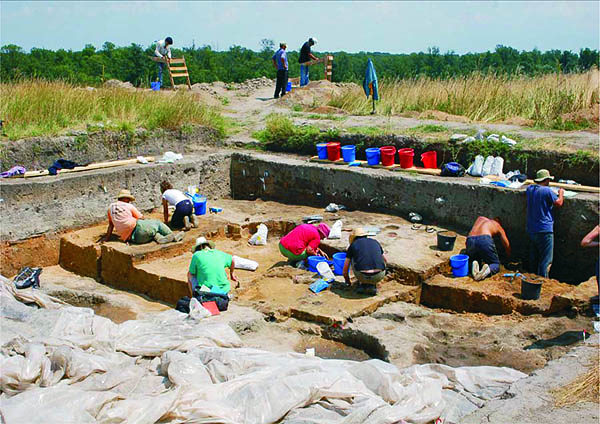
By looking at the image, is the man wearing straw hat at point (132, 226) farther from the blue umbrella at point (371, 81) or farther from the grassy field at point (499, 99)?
the grassy field at point (499, 99)

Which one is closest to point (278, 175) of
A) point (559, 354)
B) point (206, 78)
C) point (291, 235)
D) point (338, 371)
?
point (291, 235)

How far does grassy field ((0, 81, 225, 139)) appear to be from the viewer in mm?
13000

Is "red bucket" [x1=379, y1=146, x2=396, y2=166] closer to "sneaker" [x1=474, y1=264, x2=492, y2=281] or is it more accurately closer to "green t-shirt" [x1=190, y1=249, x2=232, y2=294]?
"sneaker" [x1=474, y1=264, x2=492, y2=281]

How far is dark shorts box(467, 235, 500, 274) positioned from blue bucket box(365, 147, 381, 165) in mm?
3423

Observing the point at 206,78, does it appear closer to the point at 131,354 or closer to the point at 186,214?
the point at 186,214

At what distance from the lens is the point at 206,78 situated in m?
29.0

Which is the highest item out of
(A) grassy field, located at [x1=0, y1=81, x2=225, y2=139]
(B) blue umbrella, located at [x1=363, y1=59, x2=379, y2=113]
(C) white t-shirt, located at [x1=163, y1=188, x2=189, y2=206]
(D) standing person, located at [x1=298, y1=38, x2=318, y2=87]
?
(D) standing person, located at [x1=298, y1=38, x2=318, y2=87]

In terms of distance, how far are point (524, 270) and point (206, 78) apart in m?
21.2

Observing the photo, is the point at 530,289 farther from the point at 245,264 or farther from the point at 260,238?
the point at 260,238

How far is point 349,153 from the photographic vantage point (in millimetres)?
12781

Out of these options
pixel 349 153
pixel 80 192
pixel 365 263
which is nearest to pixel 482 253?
pixel 365 263

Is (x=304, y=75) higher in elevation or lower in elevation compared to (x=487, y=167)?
higher

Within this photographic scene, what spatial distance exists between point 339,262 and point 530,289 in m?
2.55

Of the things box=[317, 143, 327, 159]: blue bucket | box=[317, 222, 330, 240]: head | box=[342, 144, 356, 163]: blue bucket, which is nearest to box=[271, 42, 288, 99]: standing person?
box=[317, 143, 327, 159]: blue bucket
